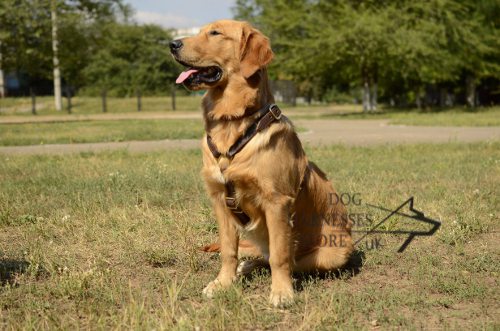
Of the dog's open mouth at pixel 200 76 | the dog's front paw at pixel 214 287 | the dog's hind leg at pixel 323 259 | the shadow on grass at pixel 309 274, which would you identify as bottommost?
the shadow on grass at pixel 309 274

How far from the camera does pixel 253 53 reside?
361 cm

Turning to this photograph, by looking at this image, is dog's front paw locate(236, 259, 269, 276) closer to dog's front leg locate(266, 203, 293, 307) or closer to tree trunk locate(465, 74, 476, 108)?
dog's front leg locate(266, 203, 293, 307)

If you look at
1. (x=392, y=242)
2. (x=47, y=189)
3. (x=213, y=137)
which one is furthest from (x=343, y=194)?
(x=47, y=189)

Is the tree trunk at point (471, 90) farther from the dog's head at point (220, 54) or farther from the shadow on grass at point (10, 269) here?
the shadow on grass at point (10, 269)

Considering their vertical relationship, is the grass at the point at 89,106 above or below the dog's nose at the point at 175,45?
below

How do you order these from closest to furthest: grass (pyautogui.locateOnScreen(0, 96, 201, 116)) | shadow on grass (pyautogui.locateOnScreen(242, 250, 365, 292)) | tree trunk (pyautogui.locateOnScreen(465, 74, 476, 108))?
shadow on grass (pyautogui.locateOnScreen(242, 250, 365, 292))
grass (pyautogui.locateOnScreen(0, 96, 201, 116))
tree trunk (pyautogui.locateOnScreen(465, 74, 476, 108))

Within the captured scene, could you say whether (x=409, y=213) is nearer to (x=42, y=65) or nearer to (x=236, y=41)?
(x=236, y=41)

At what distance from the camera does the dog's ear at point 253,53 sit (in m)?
3.56

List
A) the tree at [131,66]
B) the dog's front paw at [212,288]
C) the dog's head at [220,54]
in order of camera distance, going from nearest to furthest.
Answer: the dog's front paw at [212,288] < the dog's head at [220,54] < the tree at [131,66]

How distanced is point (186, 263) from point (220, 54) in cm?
161

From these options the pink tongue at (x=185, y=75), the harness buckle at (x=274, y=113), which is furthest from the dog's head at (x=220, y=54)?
the harness buckle at (x=274, y=113)

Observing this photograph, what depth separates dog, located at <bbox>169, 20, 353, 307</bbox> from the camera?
3467 mm

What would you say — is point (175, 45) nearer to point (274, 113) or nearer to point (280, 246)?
point (274, 113)

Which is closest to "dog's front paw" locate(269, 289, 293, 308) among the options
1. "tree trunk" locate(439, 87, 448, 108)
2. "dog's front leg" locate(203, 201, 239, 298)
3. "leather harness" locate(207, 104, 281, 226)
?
"dog's front leg" locate(203, 201, 239, 298)
